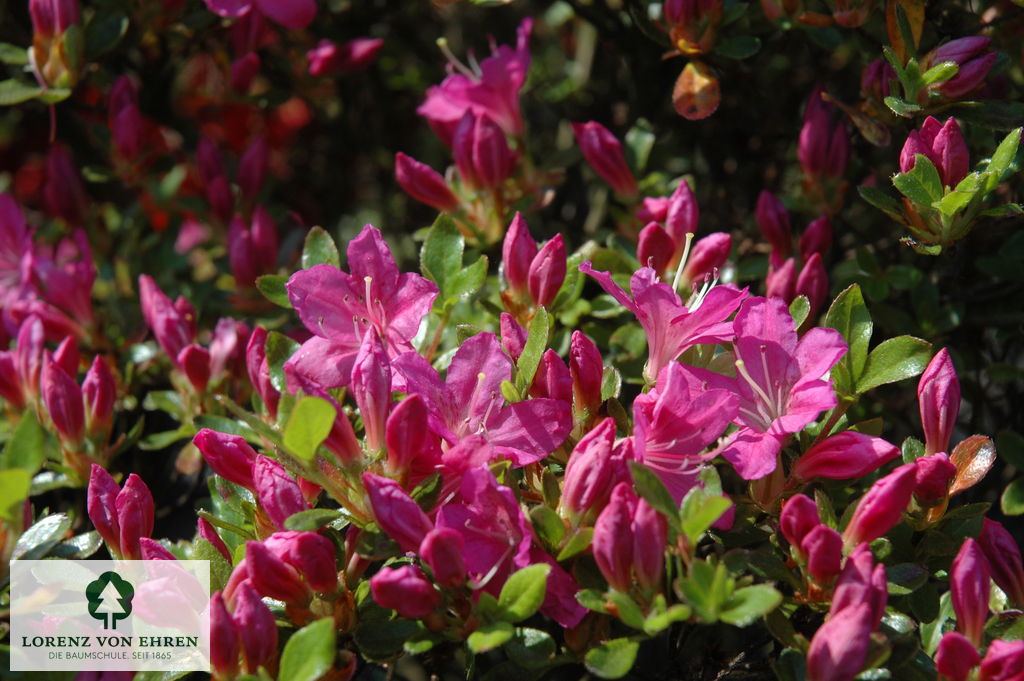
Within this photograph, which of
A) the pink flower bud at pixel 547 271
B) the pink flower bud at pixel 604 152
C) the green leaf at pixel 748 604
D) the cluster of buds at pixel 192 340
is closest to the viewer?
the green leaf at pixel 748 604

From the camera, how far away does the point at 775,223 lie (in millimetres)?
1804

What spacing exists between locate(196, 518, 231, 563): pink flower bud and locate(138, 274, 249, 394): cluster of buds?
0.44m

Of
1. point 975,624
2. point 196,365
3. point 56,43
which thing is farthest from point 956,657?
point 56,43

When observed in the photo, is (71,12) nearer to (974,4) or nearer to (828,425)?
(828,425)

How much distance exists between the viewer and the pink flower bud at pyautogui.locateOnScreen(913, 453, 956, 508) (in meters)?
Result: 1.26

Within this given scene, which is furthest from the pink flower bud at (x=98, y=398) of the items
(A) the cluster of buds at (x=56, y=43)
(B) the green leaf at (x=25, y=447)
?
(A) the cluster of buds at (x=56, y=43)

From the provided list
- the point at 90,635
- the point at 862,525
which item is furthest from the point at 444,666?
the point at 862,525

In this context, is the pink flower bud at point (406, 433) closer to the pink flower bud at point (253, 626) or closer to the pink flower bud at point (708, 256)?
the pink flower bud at point (253, 626)

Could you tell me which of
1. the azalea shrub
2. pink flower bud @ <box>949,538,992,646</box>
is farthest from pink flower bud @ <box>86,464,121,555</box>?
pink flower bud @ <box>949,538,992,646</box>

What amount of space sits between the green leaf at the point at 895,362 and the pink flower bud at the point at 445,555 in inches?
25.4

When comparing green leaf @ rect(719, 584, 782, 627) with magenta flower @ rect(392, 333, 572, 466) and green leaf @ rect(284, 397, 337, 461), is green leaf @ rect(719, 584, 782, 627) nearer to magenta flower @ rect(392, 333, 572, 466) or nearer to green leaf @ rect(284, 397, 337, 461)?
magenta flower @ rect(392, 333, 572, 466)

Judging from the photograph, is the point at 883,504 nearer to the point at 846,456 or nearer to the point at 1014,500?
the point at 846,456

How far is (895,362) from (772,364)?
0.71 feet

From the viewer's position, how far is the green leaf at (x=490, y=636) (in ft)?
3.71
